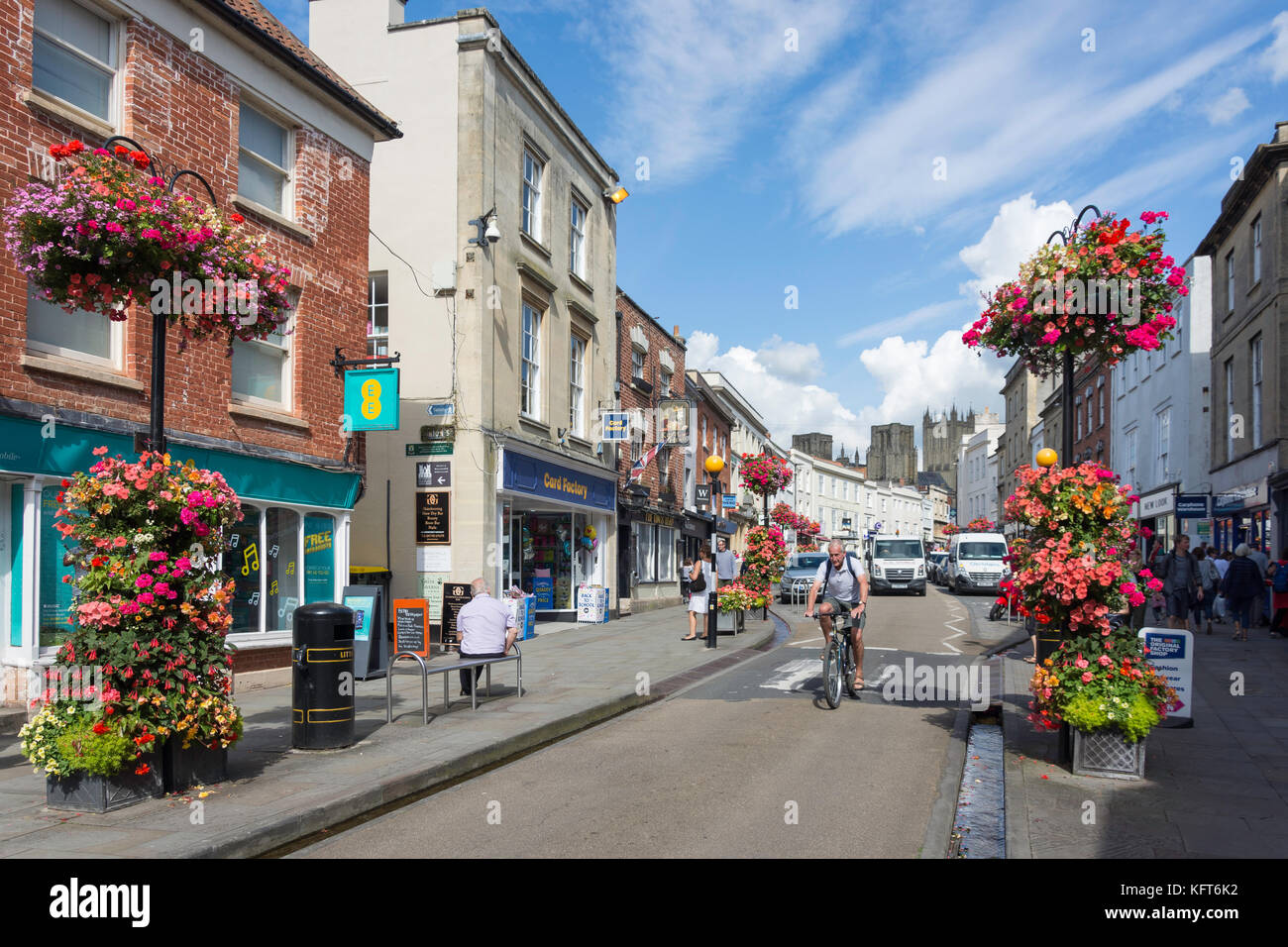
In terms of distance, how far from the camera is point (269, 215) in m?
→ 12.9

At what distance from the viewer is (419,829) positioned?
20.5 feet

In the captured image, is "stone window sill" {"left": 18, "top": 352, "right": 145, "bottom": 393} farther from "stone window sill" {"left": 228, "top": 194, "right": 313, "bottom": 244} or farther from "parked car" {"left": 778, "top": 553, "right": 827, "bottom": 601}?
"parked car" {"left": 778, "top": 553, "right": 827, "bottom": 601}

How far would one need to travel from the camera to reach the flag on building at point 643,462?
2675cm

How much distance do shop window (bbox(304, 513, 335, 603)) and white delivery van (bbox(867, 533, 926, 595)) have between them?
22.5m

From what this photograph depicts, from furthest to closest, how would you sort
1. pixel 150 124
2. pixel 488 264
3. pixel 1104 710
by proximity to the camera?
pixel 488 264 → pixel 150 124 → pixel 1104 710

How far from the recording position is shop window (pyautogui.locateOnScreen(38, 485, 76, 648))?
9547 mm

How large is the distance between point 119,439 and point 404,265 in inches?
340

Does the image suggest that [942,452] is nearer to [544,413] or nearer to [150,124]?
[544,413]

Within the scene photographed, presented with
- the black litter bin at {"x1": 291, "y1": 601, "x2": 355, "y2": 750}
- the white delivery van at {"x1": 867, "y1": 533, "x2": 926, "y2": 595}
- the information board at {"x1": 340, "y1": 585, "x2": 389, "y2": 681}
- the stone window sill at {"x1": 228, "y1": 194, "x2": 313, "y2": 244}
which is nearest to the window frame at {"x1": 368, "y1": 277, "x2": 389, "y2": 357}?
the stone window sill at {"x1": 228, "y1": 194, "x2": 313, "y2": 244}

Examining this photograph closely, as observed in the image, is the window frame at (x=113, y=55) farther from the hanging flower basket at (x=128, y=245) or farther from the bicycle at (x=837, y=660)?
the bicycle at (x=837, y=660)

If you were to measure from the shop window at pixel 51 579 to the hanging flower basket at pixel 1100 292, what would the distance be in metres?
9.06

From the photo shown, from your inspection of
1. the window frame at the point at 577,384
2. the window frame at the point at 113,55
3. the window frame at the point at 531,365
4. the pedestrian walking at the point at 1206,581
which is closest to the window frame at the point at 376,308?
the window frame at the point at 531,365

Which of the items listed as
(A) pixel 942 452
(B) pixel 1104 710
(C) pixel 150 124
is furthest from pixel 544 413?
(A) pixel 942 452

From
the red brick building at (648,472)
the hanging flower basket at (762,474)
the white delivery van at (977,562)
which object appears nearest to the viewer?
the red brick building at (648,472)
